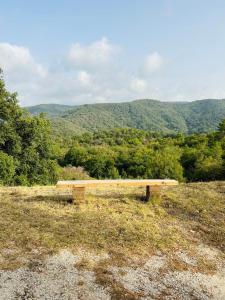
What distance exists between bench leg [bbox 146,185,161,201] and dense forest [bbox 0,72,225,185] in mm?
15696

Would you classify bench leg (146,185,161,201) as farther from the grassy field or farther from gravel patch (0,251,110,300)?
gravel patch (0,251,110,300)

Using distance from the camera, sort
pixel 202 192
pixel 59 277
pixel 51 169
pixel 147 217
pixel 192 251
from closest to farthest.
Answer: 1. pixel 59 277
2. pixel 192 251
3. pixel 147 217
4. pixel 202 192
5. pixel 51 169

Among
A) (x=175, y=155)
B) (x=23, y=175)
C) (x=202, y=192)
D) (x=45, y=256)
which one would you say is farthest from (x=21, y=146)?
(x=175, y=155)

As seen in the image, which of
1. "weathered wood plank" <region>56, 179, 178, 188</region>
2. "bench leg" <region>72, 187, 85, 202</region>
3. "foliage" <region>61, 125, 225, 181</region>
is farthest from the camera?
"foliage" <region>61, 125, 225, 181</region>

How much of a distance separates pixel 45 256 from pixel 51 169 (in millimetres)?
24944

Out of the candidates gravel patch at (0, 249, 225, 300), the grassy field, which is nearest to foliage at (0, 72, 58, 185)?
the grassy field

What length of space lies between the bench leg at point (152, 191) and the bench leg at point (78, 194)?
1.92m

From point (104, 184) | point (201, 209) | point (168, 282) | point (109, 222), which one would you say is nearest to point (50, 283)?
point (168, 282)

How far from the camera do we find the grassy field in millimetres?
7133

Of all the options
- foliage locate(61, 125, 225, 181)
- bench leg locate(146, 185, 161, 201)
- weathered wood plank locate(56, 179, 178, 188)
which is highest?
weathered wood plank locate(56, 179, 178, 188)

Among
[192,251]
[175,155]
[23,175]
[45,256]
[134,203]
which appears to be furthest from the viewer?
[175,155]

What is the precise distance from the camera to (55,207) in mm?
9406

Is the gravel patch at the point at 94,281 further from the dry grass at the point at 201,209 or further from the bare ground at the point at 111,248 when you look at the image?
the dry grass at the point at 201,209

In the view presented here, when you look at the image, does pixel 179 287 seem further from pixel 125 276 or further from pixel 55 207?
pixel 55 207
